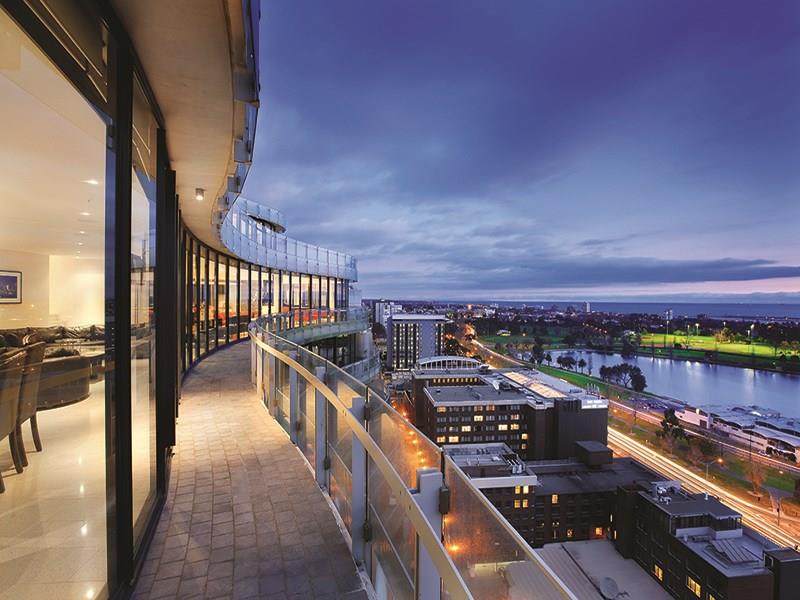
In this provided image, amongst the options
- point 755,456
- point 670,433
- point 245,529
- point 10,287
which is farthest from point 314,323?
point 755,456

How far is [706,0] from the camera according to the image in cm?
3825

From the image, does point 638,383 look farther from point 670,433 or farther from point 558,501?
point 558,501

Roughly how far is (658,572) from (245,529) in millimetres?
16996

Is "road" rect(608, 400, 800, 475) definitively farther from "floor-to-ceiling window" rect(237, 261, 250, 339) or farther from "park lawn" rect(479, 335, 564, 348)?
"park lawn" rect(479, 335, 564, 348)

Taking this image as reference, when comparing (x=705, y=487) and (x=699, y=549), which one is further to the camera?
(x=705, y=487)

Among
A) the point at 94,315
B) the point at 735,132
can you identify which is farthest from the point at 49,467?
the point at 735,132

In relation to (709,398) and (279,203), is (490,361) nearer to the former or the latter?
(709,398)

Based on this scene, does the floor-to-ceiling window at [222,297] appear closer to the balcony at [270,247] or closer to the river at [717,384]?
the balcony at [270,247]

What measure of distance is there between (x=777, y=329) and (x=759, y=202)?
21.2 meters

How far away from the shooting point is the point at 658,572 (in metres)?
14.0

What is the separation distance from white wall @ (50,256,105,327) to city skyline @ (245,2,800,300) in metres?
12.2

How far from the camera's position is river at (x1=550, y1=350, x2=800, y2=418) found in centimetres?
4466

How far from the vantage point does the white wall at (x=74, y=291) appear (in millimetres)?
2322

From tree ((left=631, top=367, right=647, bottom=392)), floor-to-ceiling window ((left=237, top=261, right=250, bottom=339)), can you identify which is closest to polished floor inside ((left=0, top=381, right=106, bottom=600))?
floor-to-ceiling window ((left=237, top=261, right=250, bottom=339))
